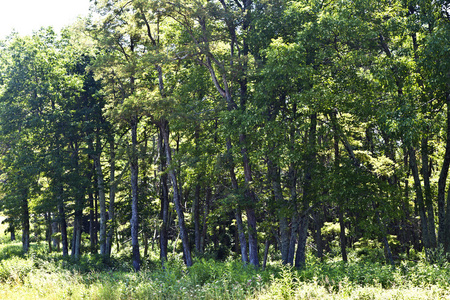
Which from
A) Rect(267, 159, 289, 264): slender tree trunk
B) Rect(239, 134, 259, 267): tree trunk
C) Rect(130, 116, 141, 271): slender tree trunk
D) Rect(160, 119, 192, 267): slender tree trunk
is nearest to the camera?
Rect(267, 159, 289, 264): slender tree trunk

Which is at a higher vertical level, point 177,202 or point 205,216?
point 177,202

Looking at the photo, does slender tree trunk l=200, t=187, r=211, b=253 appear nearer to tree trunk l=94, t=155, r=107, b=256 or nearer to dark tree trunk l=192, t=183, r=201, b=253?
dark tree trunk l=192, t=183, r=201, b=253

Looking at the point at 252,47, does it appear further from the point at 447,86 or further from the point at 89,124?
the point at 89,124

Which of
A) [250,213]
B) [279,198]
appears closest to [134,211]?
[250,213]

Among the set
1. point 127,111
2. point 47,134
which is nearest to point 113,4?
point 127,111

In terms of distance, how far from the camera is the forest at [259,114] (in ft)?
42.6

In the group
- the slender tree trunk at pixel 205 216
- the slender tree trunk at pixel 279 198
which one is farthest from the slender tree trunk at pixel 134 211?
the slender tree trunk at pixel 279 198

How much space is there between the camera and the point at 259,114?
15.2m

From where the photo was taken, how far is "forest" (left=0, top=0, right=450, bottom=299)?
1298cm

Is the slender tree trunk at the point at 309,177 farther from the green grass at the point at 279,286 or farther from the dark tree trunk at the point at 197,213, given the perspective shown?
the dark tree trunk at the point at 197,213

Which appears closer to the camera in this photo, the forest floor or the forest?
the forest floor

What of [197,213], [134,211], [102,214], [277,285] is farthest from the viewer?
[102,214]

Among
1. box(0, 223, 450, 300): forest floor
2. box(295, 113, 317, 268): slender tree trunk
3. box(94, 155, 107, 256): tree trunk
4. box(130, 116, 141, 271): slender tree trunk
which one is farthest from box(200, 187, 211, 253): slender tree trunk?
box(0, 223, 450, 300): forest floor

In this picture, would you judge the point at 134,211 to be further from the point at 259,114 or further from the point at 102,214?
the point at 259,114
